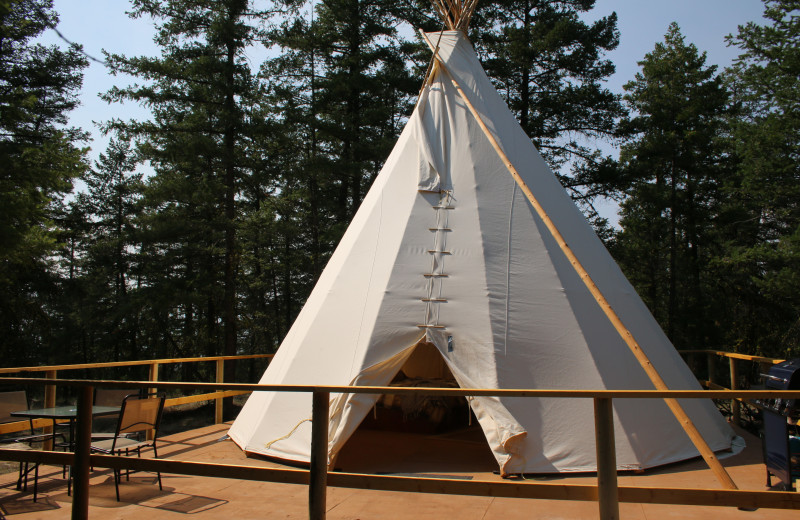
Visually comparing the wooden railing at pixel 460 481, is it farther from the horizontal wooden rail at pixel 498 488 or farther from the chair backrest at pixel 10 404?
the chair backrest at pixel 10 404

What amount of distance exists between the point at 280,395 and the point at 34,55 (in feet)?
52.5

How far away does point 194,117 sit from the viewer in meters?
15.5

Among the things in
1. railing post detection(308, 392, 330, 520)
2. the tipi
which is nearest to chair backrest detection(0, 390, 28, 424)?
the tipi

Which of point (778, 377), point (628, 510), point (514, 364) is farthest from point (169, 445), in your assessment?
point (778, 377)

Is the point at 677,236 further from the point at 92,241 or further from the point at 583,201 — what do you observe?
the point at 92,241

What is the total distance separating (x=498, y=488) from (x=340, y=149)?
64.0 feet

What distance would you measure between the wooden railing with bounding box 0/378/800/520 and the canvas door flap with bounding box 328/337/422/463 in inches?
66.1

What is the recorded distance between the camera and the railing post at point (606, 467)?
278 cm

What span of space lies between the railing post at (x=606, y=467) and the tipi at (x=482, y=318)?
86.6 inches

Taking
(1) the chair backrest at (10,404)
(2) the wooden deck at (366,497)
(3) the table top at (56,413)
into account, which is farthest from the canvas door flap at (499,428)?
(1) the chair backrest at (10,404)

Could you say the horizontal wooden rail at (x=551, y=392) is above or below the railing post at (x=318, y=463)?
above

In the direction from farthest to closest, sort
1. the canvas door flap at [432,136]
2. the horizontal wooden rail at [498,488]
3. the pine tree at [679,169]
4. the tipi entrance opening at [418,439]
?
1. the pine tree at [679,169]
2. the canvas door flap at [432,136]
3. the tipi entrance opening at [418,439]
4. the horizontal wooden rail at [498,488]

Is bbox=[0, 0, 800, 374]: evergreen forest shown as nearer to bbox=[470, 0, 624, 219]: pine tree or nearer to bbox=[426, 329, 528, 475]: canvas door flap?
bbox=[470, 0, 624, 219]: pine tree

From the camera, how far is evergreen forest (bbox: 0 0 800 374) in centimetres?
1495
